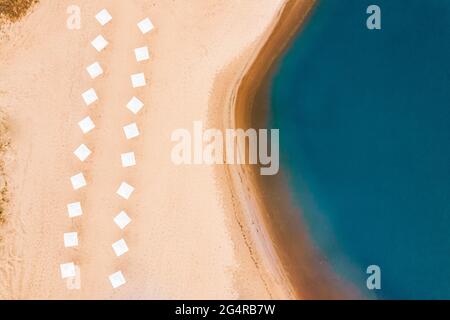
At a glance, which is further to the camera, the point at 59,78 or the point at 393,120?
the point at 393,120

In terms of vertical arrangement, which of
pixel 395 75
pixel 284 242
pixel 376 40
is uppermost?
pixel 376 40

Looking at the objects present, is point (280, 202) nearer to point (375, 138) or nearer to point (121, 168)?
point (375, 138)

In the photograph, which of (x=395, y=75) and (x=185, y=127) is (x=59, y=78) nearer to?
(x=185, y=127)

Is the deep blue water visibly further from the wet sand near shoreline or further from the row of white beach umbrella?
the row of white beach umbrella

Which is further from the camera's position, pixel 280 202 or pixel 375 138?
pixel 375 138

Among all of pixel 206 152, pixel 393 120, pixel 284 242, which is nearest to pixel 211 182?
pixel 206 152

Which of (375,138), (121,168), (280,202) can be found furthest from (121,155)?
(375,138)
